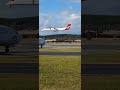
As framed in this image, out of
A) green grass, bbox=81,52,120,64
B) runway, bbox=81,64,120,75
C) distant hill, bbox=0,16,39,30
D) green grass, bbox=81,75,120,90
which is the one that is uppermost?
distant hill, bbox=0,16,39,30

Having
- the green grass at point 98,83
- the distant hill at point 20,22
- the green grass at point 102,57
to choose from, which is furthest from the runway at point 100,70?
the green grass at point 102,57

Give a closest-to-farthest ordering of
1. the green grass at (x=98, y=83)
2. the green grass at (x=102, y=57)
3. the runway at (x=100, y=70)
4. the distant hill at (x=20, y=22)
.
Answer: the green grass at (x=98, y=83) → the distant hill at (x=20, y=22) → the runway at (x=100, y=70) → the green grass at (x=102, y=57)

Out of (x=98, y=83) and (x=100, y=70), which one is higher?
(x=100, y=70)

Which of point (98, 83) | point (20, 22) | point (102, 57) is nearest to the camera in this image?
point (98, 83)

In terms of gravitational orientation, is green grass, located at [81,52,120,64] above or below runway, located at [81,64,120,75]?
above

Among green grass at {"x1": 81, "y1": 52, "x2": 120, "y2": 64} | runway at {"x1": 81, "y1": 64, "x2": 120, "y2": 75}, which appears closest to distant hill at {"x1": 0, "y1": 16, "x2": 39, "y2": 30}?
runway at {"x1": 81, "y1": 64, "x2": 120, "y2": 75}

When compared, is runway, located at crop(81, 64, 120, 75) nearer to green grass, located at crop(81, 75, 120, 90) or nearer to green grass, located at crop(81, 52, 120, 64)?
green grass, located at crop(81, 75, 120, 90)

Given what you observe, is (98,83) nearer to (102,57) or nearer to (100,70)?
(100,70)

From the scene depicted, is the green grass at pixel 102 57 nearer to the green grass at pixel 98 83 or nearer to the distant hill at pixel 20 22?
the distant hill at pixel 20 22

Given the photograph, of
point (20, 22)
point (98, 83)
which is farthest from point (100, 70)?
point (20, 22)

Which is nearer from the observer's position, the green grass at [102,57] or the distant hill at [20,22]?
the distant hill at [20,22]

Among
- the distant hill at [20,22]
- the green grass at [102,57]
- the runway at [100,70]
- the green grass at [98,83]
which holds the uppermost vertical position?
the distant hill at [20,22]

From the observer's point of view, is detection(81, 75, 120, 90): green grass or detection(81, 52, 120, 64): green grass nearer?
detection(81, 75, 120, 90): green grass

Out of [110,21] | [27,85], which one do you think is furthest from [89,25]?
[27,85]
